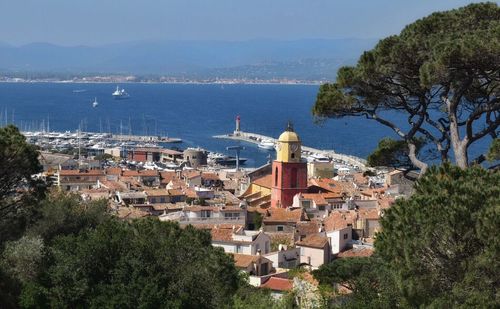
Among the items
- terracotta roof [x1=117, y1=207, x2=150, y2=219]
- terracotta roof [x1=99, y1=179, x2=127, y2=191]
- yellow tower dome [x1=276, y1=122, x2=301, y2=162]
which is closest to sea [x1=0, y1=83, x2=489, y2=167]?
terracotta roof [x1=99, y1=179, x2=127, y2=191]

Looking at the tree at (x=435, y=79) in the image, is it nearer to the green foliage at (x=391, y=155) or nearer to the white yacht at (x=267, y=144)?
the green foliage at (x=391, y=155)

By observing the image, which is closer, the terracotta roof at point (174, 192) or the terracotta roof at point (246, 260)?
the terracotta roof at point (246, 260)

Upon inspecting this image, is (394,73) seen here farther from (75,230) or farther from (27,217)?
(75,230)

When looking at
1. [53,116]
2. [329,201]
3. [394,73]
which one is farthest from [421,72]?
[53,116]

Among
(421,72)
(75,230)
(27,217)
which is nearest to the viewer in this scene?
(421,72)

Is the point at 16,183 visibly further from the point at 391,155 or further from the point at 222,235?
the point at 222,235

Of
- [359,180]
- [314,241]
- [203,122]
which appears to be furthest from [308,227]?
[203,122]

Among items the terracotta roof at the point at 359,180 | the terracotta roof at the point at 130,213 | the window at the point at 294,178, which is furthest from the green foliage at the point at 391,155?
the terracotta roof at the point at 359,180
